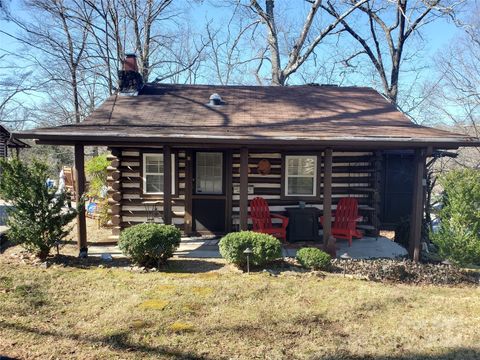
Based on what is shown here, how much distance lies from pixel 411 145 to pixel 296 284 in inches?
139

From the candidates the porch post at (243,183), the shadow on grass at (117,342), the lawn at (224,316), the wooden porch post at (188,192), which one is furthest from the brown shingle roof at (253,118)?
the shadow on grass at (117,342)

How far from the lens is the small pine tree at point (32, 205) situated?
6543 millimetres

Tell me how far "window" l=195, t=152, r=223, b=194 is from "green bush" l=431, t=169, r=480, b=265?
4935mm

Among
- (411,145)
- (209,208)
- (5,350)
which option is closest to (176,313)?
(5,350)

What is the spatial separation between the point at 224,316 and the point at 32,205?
4300 millimetres

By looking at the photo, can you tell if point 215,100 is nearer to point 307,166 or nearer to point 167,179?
point 307,166

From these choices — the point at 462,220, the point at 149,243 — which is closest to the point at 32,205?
the point at 149,243

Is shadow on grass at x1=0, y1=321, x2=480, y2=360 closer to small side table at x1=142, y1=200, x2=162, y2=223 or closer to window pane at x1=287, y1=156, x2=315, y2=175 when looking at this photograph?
small side table at x1=142, y1=200, x2=162, y2=223

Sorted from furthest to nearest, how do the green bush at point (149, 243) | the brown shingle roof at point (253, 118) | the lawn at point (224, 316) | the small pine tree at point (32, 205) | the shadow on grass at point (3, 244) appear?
the shadow on grass at point (3, 244) < the brown shingle roof at point (253, 118) < the small pine tree at point (32, 205) < the green bush at point (149, 243) < the lawn at point (224, 316)

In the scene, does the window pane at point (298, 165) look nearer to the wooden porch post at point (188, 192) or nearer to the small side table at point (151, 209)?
the wooden porch post at point (188, 192)

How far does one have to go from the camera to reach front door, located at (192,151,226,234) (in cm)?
902

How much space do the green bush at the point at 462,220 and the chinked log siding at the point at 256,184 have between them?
2344 mm

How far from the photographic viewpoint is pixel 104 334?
13.6 feet

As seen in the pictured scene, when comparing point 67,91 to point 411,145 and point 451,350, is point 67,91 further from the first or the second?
point 451,350
